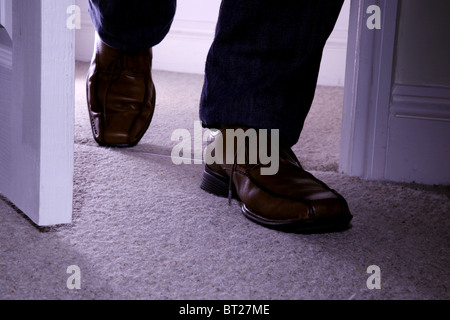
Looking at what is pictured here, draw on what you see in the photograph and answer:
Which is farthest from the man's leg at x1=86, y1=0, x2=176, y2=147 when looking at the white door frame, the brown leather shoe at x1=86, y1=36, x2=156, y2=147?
the white door frame

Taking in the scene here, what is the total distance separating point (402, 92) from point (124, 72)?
0.55 meters

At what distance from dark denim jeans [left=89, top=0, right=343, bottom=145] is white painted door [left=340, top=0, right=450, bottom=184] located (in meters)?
0.19

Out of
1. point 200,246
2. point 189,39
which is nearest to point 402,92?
point 200,246

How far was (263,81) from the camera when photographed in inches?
32.2

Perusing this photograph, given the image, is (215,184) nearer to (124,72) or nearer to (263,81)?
(263,81)

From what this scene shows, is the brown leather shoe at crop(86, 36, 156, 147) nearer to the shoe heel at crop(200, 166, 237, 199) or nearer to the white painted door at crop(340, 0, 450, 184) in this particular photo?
the shoe heel at crop(200, 166, 237, 199)

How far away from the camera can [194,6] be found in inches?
102

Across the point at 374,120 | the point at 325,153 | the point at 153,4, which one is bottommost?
the point at 325,153

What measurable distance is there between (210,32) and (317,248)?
2.03m

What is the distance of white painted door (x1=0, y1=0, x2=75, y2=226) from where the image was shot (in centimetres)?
63

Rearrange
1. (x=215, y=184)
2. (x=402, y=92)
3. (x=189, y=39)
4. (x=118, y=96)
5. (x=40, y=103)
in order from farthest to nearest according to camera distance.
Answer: (x=189, y=39) < (x=118, y=96) < (x=402, y=92) < (x=215, y=184) < (x=40, y=103)

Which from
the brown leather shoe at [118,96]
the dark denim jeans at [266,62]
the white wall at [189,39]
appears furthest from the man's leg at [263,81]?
the white wall at [189,39]
